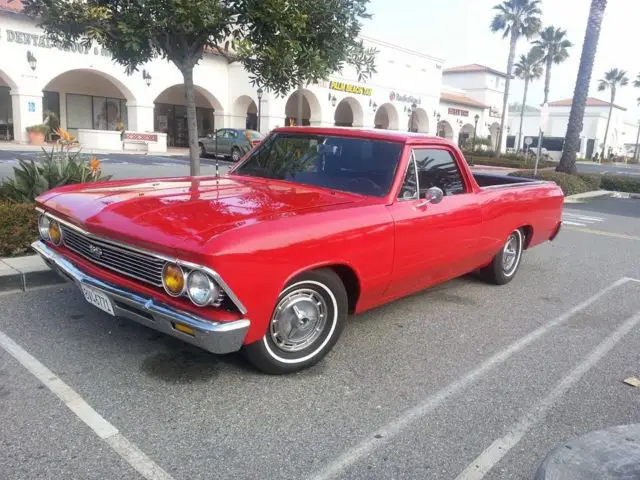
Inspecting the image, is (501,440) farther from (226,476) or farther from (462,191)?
(462,191)

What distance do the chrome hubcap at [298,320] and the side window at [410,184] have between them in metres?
1.16

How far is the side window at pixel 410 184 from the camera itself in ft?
14.1

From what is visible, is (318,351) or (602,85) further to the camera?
(602,85)

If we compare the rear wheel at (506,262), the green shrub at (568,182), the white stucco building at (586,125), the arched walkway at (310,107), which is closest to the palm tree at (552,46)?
the white stucco building at (586,125)

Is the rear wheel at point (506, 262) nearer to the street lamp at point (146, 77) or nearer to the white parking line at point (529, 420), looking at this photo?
the white parking line at point (529, 420)

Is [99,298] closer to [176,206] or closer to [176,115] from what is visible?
[176,206]

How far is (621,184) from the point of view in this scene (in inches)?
754

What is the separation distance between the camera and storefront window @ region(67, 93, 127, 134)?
101 ft

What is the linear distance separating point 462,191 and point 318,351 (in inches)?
88.0

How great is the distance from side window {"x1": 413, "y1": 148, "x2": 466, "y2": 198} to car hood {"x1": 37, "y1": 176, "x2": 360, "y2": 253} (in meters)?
0.77

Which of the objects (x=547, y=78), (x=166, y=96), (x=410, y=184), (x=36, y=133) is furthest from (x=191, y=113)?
(x=547, y=78)

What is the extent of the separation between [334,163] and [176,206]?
1473 millimetres

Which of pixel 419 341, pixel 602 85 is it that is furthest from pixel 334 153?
pixel 602 85

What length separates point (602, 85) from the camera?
Answer: 74500mm
